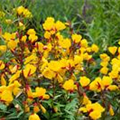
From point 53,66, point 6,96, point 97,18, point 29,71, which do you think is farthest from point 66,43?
point 97,18

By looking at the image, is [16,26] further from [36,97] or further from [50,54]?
[36,97]

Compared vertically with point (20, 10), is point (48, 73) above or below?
below

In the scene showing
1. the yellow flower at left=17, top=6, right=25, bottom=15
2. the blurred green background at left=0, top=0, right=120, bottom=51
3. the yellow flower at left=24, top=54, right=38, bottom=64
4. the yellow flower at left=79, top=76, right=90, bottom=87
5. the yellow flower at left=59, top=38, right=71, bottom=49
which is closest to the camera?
the yellow flower at left=79, top=76, right=90, bottom=87

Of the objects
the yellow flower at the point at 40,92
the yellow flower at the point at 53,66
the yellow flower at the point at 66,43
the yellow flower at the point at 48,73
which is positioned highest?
the yellow flower at the point at 66,43

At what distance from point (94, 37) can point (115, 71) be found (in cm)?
147

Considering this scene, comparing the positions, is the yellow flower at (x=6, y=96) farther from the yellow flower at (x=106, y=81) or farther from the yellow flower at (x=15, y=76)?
the yellow flower at (x=106, y=81)

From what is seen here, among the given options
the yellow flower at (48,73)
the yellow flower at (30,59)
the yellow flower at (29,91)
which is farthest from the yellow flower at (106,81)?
the yellow flower at (30,59)

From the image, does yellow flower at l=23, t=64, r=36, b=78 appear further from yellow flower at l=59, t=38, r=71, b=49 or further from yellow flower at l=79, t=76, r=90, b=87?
yellow flower at l=59, t=38, r=71, b=49

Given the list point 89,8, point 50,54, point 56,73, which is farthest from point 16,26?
point 89,8

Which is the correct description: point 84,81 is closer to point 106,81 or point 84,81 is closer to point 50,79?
point 106,81

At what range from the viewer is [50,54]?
2742mm

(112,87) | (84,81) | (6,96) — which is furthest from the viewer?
(112,87)

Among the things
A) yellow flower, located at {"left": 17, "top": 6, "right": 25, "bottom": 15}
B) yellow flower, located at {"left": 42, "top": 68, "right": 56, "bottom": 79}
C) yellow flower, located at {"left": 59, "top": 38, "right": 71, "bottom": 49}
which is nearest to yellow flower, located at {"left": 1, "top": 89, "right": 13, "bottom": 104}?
yellow flower, located at {"left": 42, "top": 68, "right": 56, "bottom": 79}

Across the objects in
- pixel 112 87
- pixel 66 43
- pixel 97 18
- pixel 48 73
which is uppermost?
pixel 97 18
